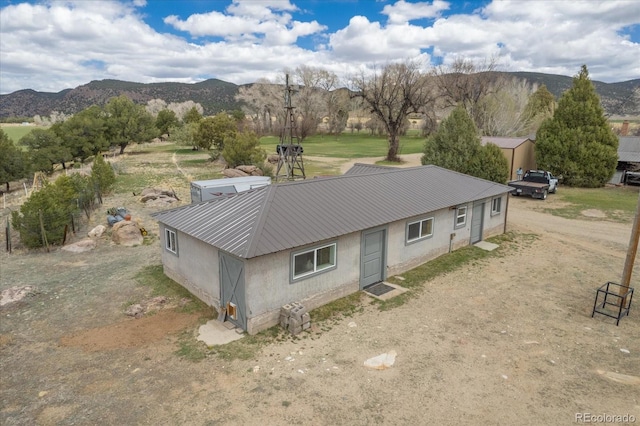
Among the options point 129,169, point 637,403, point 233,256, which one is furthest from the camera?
point 129,169

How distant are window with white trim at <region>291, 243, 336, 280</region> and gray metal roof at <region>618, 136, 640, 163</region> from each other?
112 feet

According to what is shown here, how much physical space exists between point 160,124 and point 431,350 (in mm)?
70641

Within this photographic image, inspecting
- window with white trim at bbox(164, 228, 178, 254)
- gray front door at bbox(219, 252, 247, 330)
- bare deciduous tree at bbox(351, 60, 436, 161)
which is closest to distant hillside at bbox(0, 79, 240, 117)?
bare deciduous tree at bbox(351, 60, 436, 161)

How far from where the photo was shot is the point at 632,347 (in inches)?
392

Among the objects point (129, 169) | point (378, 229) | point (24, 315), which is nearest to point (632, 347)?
point (378, 229)

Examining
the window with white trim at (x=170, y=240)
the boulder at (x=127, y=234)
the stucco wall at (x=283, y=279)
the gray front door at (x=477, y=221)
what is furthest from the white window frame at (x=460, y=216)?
the boulder at (x=127, y=234)

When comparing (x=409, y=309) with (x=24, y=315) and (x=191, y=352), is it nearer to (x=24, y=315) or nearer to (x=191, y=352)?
(x=191, y=352)

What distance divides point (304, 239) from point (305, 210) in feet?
5.36

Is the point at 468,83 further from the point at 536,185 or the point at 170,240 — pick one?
the point at 170,240

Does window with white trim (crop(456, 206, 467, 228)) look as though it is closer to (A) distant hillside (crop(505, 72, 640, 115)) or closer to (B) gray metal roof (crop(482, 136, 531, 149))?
(B) gray metal roof (crop(482, 136, 531, 149))

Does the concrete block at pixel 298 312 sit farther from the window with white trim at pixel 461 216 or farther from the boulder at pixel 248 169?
the boulder at pixel 248 169

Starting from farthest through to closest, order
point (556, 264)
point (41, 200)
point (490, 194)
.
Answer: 1. point (490, 194)
2. point (41, 200)
3. point (556, 264)

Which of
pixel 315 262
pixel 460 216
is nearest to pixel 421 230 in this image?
pixel 460 216

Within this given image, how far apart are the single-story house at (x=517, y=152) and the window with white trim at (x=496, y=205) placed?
15.1 metres
